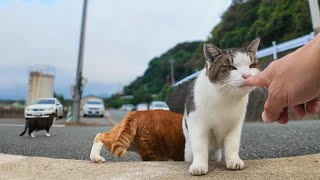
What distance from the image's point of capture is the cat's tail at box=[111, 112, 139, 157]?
2447 millimetres

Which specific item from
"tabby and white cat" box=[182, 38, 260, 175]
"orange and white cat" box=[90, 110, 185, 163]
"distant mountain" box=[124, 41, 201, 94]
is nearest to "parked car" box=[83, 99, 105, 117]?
"orange and white cat" box=[90, 110, 185, 163]

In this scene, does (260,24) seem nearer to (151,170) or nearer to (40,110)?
(40,110)

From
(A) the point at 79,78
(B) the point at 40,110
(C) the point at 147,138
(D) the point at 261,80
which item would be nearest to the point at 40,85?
(B) the point at 40,110

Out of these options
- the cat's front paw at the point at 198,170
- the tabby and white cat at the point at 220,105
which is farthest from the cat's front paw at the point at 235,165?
the cat's front paw at the point at 198,170

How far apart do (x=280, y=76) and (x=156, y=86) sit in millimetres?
51005

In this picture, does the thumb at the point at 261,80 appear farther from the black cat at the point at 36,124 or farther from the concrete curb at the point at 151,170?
the black cat at the point at 36,124

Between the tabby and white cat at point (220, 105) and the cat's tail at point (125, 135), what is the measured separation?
1.81ft

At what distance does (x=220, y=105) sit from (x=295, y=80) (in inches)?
42.4

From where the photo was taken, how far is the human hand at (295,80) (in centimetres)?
94

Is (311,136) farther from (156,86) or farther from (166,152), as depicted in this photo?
(156,86)

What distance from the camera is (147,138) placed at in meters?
2.65

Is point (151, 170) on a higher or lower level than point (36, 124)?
higher

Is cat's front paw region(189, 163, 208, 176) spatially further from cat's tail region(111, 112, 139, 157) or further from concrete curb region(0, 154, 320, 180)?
cat's tail region(111, 112, 139, 157)

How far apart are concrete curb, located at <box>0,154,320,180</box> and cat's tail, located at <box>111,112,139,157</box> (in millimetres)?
119
